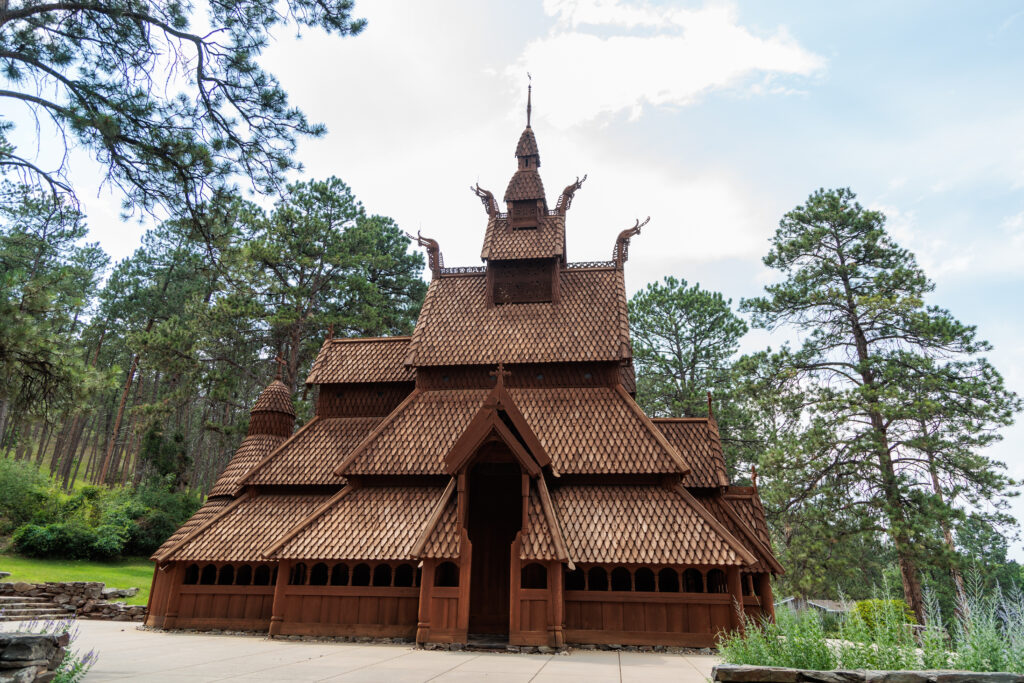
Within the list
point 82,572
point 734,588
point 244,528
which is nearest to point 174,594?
point 244,528

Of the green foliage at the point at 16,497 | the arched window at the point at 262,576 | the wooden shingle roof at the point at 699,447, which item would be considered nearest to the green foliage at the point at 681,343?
the wooden shingle roof at the point at 699,447

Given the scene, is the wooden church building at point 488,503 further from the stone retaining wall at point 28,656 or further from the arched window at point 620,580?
the stone retaining wall at point 28,656

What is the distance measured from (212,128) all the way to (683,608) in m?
13.7

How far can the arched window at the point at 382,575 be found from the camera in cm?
1473

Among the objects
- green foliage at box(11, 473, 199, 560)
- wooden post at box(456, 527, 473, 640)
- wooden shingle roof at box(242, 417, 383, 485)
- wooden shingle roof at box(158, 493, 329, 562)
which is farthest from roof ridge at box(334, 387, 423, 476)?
green foliage at box(11, 473, 199, 560)

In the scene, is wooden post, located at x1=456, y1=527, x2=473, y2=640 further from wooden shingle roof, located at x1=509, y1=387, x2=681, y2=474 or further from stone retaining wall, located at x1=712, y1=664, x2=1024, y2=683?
stone retaining wall, located at x1=712, y1=664, x2=1024, y2=683

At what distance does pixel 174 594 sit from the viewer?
Answer: 50.6ft

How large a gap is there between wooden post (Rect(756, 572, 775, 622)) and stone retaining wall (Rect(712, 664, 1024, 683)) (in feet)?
30.3

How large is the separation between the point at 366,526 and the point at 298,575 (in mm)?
2411

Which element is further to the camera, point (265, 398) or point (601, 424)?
point (265, 398)

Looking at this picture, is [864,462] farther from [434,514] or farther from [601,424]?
[434,514]

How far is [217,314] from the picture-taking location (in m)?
31.2

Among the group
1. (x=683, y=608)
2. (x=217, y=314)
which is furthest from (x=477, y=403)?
(x=217, y=314)

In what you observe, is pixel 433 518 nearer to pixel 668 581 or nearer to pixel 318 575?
pixel 318 575
